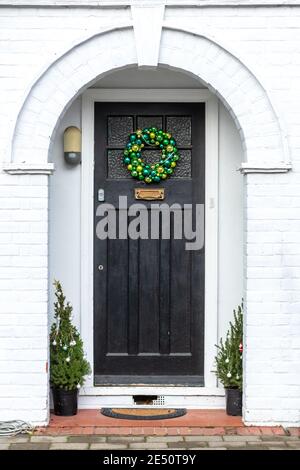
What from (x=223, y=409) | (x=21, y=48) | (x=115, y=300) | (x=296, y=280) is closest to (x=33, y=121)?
(x=21, y=48)

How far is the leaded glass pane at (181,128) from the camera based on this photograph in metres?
7.48

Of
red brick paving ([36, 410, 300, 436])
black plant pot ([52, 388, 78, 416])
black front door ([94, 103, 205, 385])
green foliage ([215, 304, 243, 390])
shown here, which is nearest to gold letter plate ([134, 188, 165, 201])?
black front door ([94, 103, 205, 385])

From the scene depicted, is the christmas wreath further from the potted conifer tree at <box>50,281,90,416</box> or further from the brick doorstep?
the brick doorstep

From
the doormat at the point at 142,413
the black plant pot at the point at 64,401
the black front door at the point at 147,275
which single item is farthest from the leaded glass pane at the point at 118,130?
the doormat at the point at 142,413

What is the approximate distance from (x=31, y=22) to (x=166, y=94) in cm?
139

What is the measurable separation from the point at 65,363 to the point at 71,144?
1.89m

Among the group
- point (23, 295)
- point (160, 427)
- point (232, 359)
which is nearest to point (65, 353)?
point (23, 295)

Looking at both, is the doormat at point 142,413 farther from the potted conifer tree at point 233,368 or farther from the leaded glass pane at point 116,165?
the leaded glass pane at point 116,165

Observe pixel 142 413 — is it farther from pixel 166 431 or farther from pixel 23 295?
pixel 23 295

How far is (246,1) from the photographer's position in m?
6.72

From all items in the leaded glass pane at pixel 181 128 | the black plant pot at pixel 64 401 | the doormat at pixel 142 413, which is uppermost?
the leaded glass pane at pixel 181 128

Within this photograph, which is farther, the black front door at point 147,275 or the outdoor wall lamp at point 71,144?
the black front door at point 147,275

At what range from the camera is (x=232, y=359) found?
23.3 feet

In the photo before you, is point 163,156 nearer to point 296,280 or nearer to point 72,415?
point 296,280
